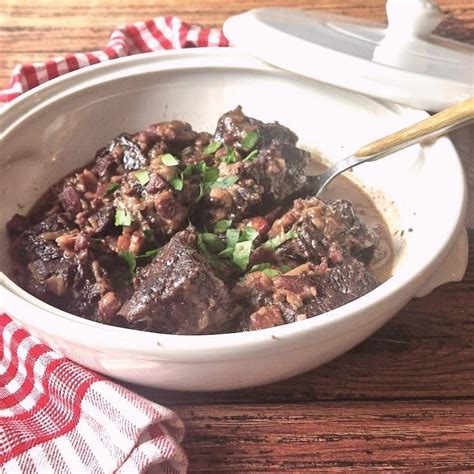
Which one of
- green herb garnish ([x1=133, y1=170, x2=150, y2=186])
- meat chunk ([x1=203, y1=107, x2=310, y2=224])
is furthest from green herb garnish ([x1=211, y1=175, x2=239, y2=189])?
green herb garnish ([x1=133, y1=170, x2=150, y2=186])

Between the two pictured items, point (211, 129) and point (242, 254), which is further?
point (211, 129)

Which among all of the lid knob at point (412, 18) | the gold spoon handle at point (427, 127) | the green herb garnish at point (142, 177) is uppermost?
the lid knob at point (412, 18)

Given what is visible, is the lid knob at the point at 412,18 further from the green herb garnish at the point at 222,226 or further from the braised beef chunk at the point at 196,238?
the green herb garnish at the point at 222,226

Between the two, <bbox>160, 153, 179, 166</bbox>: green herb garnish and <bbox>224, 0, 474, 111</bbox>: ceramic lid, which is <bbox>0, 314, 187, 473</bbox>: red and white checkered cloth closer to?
<bbox>160, 153, 179, 166</bbox>: green herb garnish

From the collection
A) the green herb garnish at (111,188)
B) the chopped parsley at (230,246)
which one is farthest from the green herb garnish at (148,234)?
the green herb garnish at (111,188)

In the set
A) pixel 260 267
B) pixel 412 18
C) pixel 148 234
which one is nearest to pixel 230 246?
pixel 260 267

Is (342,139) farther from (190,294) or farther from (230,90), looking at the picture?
(190,294)

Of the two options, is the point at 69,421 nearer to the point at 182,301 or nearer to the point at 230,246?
the point at 182,301
